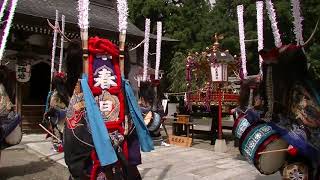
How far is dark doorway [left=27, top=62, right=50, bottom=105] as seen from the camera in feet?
58.8

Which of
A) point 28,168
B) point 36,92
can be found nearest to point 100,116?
point 28,168

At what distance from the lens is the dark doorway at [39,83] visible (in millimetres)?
17922

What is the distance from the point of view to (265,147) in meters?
4.08

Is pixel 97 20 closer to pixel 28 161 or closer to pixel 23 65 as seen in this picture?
pixel 23 65

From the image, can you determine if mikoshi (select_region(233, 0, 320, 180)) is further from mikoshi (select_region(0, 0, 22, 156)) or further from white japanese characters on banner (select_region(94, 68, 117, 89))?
mikoshi (select_region(0, 0, 22, 156))

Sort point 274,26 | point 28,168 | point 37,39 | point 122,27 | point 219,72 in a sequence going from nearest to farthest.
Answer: point 122,27
point 274,26
point 28,168
point 219,72
point 37,39

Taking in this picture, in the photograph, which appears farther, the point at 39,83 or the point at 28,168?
the point at 39,83

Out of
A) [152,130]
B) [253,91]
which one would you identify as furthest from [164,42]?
[253,91]

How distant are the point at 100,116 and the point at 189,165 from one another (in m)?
4.22

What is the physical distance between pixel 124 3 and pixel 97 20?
1316 centimetres

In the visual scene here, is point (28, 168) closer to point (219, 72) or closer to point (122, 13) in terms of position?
point (122, 13)

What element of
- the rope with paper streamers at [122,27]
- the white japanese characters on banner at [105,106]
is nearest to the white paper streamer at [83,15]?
the rope with paper streamers at [122,27]

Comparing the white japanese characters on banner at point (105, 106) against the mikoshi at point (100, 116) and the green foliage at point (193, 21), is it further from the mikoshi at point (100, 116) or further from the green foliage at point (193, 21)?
the green foliage at point (193, 21)

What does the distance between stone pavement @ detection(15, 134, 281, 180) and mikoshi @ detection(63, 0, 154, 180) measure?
2531 millimetres
